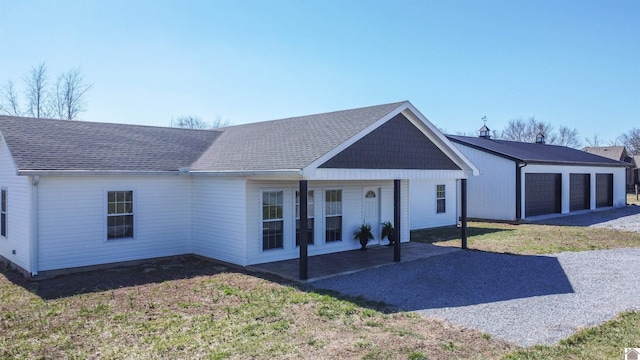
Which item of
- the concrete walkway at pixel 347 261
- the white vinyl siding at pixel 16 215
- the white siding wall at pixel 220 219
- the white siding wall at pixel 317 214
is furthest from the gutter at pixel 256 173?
the white vinyl siding at pixel 16 215

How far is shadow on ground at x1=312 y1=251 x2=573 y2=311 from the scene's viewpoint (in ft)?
28.2

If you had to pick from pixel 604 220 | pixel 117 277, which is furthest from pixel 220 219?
pixel 604 220

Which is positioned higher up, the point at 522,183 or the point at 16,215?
the point at 522,183

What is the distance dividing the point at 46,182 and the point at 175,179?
10.8ft

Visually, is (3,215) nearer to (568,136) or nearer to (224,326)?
(224,326)

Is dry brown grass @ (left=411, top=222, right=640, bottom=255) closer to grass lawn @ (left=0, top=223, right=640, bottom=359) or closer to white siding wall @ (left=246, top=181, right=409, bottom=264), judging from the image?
white siding wall @ (left=246, top=181, right=409, bottom=264)

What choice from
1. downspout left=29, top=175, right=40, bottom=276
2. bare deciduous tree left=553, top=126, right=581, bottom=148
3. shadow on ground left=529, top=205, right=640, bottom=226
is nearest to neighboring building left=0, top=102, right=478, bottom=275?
downspout left=29, top=175, right=40, bottom=276

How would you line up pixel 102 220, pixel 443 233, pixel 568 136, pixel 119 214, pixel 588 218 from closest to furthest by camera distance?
pixel 102 220 → pixel 119 214 → pixel 443 233 → pixel 588 218 → pixel 568 136

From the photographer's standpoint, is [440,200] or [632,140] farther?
[632,140]

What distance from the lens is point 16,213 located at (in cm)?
1151

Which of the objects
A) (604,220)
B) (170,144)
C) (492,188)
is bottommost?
(604,220)

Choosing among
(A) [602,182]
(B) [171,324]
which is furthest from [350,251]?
(A) [602,182]

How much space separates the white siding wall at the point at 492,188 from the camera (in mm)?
22250

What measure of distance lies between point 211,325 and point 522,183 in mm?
19126
